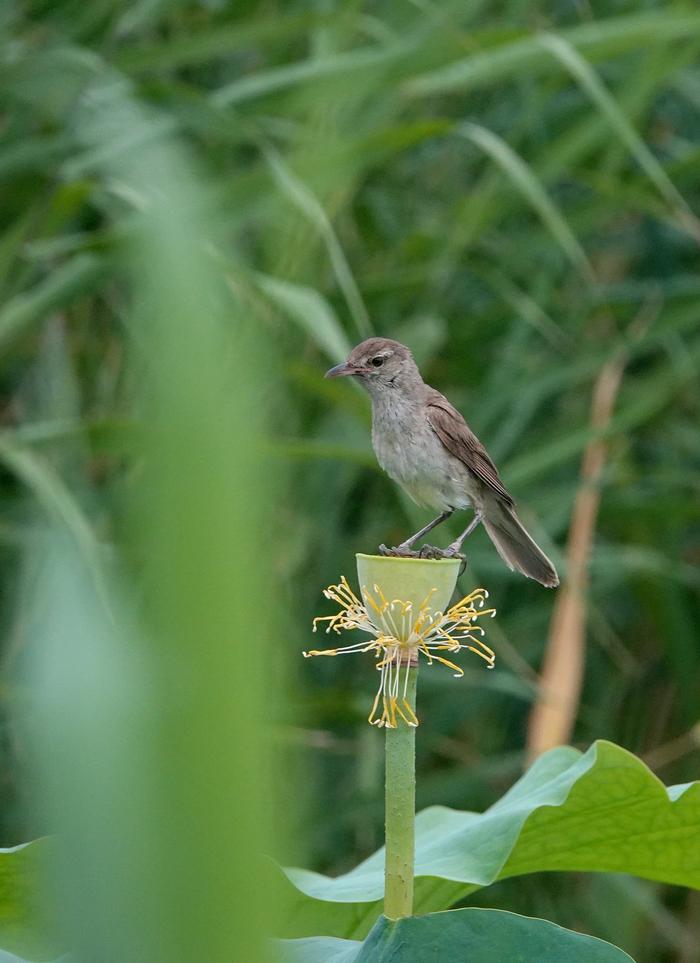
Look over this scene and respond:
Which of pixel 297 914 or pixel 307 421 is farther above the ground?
pixel 307 421

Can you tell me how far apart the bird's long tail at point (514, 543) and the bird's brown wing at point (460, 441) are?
0.03 meters

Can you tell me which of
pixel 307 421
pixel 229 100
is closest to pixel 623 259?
pixel 307 421

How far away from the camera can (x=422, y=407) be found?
7.18ft

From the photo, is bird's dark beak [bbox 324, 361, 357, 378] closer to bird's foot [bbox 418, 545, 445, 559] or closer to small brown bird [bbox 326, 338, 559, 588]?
small brown bird [bbox 326, 338, 559, 588]

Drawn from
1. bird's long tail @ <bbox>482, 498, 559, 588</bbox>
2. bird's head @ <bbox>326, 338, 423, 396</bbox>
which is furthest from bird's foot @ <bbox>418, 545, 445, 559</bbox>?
bird's head @ <bbox>326, 338, 423, 396</bbox>

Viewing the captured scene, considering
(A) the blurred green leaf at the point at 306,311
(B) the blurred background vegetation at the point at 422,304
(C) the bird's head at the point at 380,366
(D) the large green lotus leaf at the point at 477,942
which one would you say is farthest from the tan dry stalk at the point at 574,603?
(D) the large green lotus leaf at the point at 477,942

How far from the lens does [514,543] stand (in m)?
2.10

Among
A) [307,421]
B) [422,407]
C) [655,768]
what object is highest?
[307,421]

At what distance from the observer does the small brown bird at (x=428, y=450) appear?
208 cm

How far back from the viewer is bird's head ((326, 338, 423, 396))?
2.06 meters

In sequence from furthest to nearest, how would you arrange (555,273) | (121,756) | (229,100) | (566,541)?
(566,541) < (555,273) < (229,100) < (121,756)

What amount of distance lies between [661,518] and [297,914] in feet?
7.61

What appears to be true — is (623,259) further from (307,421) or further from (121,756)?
(121,756)

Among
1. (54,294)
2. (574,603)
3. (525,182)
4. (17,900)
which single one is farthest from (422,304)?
(17,900)
